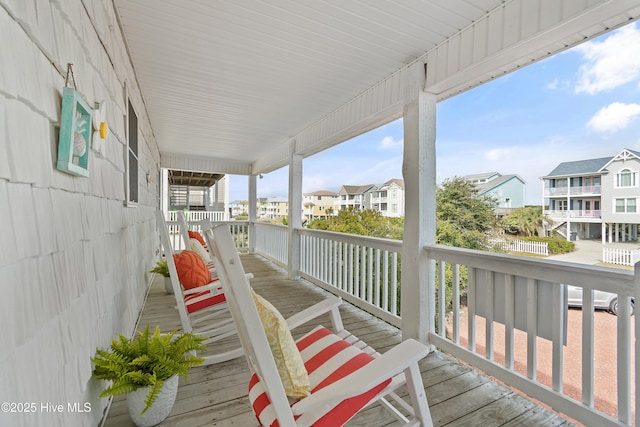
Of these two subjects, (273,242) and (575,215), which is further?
(273,242)

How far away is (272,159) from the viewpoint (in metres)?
6.59

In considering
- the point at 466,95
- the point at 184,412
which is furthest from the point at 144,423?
the point at 466,95

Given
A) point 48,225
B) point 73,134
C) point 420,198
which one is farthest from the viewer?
point 420,198

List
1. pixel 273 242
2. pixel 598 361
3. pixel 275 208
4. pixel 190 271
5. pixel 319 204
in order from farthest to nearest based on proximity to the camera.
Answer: pixel 275 208 < pixel 273 242 < pixel 319 204 < pixel 190 271 < pixel 598 361

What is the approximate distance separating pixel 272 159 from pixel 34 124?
5.76m

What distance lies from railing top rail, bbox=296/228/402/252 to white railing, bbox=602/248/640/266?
5.11ft

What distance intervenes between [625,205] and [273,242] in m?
5.97

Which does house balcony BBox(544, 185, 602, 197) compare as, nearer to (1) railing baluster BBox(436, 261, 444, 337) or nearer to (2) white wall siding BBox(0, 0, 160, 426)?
(1) railing baluster BBox(436, 261, 444, 337)

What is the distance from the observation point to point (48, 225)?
980 millimetres

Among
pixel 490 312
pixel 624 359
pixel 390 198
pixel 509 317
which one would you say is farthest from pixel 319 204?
pixel 624 359

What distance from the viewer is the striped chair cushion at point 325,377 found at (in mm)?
1093

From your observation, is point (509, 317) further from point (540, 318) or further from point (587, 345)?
point (587, 345)

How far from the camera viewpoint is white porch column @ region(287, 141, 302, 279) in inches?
204

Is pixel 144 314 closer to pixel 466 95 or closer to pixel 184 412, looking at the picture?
pixel 184 412
